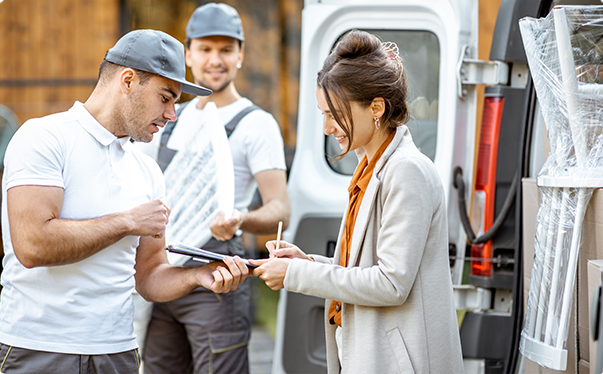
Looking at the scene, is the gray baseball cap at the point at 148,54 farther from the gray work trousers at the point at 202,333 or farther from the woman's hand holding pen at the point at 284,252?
the gray work trousers at the point at 202,333

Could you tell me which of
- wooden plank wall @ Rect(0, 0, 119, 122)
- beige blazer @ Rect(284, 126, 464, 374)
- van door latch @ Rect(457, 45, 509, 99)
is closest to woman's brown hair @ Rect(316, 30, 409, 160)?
beige blazer @ Rect(284, 126, 464, 374)

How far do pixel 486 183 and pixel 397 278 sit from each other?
1154 millimetres

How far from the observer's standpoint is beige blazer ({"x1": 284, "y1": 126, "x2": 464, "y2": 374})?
1.67 meters

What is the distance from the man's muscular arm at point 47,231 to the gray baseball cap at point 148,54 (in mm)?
464

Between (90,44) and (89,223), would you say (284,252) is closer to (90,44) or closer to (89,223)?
Result: (89,223)

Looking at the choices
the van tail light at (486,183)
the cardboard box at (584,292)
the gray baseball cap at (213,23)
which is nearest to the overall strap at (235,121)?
the gray baseball cap at (213,23)

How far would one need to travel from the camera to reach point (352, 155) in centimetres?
311

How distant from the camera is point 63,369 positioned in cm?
181

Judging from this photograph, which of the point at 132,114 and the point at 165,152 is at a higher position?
the point at 132,114

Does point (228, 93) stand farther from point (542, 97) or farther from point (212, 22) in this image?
point (542, 97)

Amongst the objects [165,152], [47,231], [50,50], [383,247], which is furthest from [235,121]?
[50,50]

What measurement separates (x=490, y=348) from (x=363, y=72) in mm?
1427

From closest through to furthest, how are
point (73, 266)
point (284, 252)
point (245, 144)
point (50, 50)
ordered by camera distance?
point (73, 266)
point (284, 252)
point (245, 144)
point (50, 50)

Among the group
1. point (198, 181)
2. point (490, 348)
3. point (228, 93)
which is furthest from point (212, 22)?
point (490, 348)
